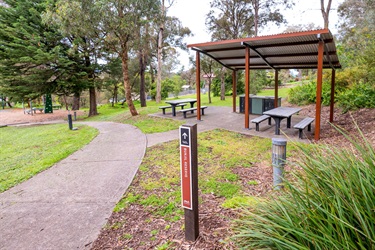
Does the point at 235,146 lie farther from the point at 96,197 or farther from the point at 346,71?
the point at 346,71

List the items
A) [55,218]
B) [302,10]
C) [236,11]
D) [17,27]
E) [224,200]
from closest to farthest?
[55,218] → [224,200] → [17,27] → [302,10] → [236,11]

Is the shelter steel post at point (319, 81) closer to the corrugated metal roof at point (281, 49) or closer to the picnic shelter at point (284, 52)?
the picnic shelter at point (284, 52)

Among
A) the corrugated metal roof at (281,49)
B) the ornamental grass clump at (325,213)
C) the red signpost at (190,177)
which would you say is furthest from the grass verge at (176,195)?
the corrugated metal roof at (281,49)

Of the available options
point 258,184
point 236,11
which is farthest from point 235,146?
point 236,11

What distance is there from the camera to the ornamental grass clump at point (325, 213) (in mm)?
1382

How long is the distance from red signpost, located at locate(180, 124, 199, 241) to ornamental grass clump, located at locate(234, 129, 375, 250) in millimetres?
594

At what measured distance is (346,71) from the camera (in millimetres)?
11758

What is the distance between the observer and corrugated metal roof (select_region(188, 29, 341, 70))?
6059mm

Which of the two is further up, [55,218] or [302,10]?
[302,10]

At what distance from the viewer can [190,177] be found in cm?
229

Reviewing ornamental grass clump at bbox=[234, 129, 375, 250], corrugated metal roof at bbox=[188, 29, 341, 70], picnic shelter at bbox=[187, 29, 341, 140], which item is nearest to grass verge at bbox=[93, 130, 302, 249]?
ornamental grass clump at bbox=[234, 129, 375, 250]

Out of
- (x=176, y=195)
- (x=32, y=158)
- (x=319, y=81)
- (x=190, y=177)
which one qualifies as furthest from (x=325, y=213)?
(x=32, y=158)

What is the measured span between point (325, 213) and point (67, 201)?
10.4 feet

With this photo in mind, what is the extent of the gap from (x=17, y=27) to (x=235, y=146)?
1530cm
